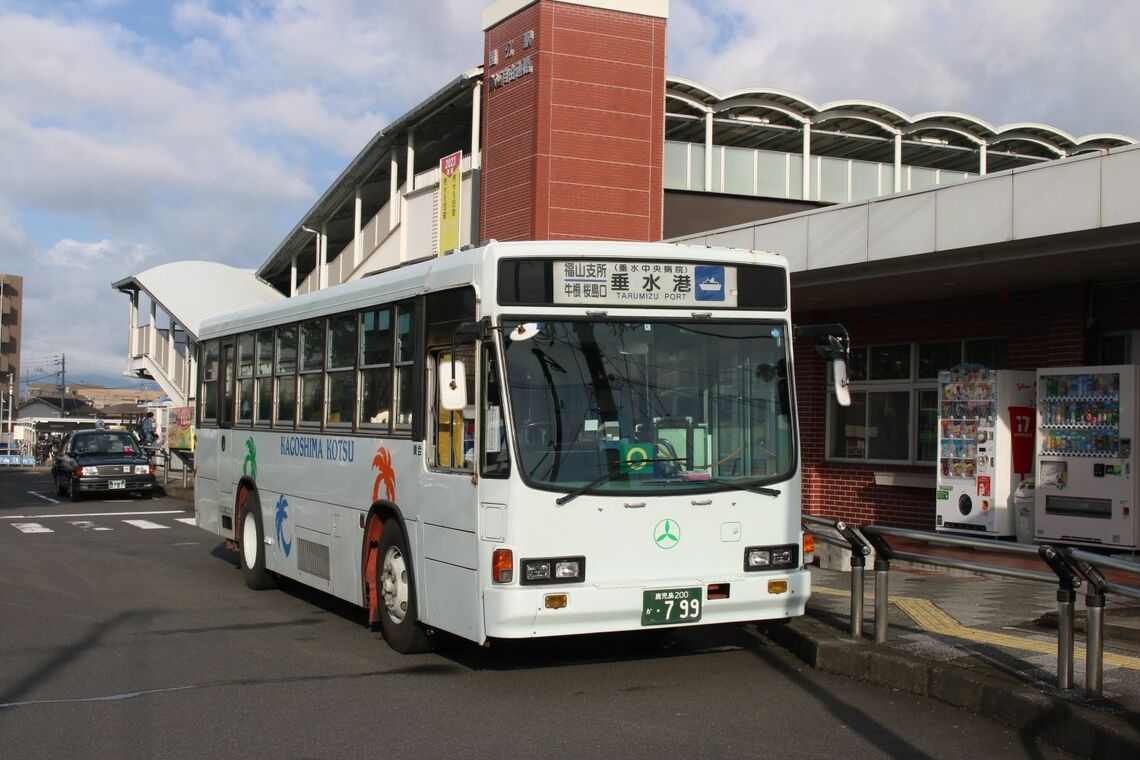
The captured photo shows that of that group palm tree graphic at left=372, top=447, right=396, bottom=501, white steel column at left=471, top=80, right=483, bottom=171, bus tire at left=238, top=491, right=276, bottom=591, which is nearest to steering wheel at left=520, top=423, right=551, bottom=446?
palm tree graphic at left=372, top=447, right=396, bottom=501

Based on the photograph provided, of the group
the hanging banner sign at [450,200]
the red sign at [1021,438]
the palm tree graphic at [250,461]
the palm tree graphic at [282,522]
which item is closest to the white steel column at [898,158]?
the hanging banner sign at [450,200]

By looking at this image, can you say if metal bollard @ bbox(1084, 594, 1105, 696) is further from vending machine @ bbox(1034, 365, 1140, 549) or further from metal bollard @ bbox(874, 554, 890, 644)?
vending machine @ bbox(1034, 365, 1140, 549)

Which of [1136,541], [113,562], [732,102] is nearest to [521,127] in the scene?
[732,102]

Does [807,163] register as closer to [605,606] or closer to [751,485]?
[751,485]

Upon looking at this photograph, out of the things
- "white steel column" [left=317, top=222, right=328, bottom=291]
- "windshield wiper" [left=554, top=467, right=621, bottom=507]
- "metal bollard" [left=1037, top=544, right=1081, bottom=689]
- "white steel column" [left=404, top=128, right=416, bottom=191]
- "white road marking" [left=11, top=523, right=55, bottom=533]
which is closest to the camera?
"metal bollard" [left=1037, top=544, right=1081, bottom=689]

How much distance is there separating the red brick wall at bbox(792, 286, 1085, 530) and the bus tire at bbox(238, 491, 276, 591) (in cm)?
730

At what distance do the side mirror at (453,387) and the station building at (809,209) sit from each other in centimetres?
615

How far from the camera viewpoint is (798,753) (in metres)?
6.15

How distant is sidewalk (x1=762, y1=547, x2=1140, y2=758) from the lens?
20.1 feet

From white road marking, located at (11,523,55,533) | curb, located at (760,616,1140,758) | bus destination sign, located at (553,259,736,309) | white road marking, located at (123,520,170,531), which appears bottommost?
white road marking, located at (11,523,55,533)

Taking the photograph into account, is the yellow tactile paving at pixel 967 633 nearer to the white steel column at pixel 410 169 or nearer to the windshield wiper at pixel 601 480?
the windshield wiper at pixel 601 480

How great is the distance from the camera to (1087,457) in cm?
1262

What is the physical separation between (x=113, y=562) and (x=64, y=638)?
5.88m

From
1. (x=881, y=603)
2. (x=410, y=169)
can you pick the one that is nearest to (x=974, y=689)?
(x=881, y=603)
